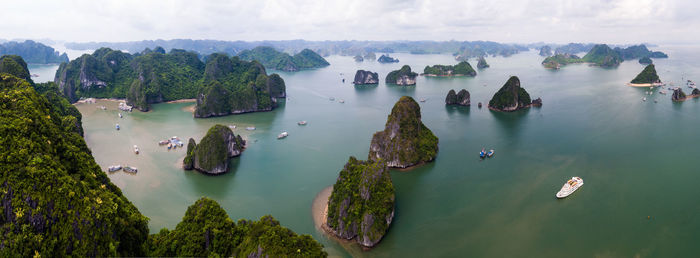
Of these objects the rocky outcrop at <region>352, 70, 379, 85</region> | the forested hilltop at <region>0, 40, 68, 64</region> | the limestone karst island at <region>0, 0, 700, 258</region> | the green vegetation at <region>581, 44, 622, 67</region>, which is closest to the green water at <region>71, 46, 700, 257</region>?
the limestone karst island at <region>0, 0, 700, 258</region>

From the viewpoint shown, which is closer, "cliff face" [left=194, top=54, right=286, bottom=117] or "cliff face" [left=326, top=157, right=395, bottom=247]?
"cliff face" [left=326, top=157, right=395, bottom=247]

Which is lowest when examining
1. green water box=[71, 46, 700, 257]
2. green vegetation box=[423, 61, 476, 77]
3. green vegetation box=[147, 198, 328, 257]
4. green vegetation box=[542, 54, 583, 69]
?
A: green water box=[71, 46, 700, 257]

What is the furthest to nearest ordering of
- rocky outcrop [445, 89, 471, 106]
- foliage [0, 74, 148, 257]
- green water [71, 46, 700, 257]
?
1. rocky outcrop [445, 89, 471, 106]
2. green water [71, 46, 700, 257]
3. foliage [0, 74, 148, 257]

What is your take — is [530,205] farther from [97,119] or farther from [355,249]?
[97,119]

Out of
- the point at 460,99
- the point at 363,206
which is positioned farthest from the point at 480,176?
the point at 460,99

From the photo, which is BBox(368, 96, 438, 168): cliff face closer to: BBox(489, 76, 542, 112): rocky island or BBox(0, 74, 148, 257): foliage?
BBox(0, 74, 148, 257): foliage

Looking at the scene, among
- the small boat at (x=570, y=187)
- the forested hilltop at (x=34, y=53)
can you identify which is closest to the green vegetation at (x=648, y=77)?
the small boat at (x=570, y=187)

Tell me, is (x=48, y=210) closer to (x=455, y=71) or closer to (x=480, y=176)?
(x=480, y=176)
